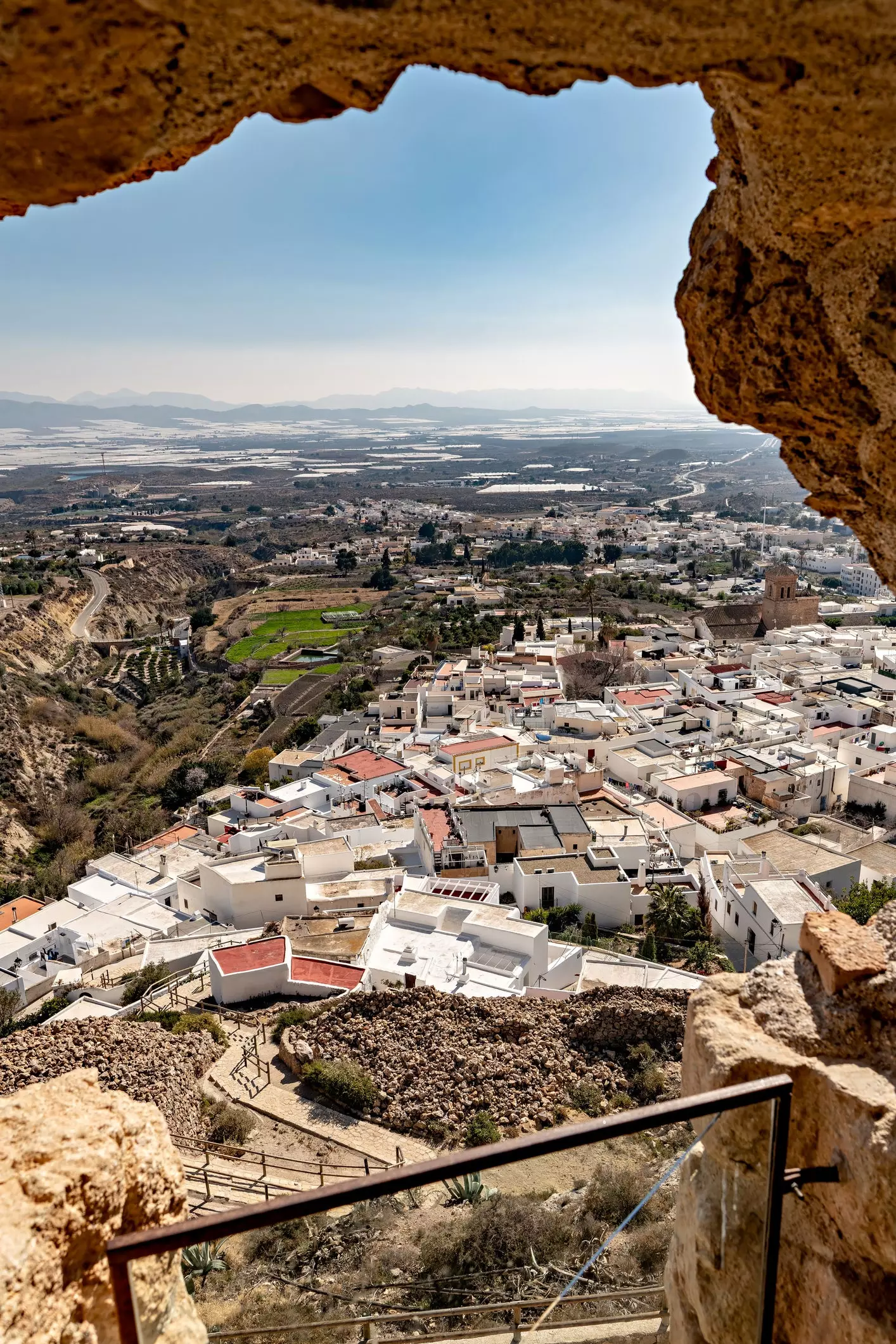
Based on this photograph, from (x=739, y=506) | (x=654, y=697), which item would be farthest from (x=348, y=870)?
(x=739, y=506)

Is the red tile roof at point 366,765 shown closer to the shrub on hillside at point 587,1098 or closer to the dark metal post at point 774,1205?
the shrub on hillside at point 587,1098

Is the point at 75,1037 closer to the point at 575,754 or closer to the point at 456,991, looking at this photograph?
the point at 456,991

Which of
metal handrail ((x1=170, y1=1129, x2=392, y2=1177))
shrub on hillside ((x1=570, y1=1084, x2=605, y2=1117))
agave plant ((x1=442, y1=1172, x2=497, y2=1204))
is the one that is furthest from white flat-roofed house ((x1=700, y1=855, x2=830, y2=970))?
metal handrail ((x1=170, y1=1129, x2=392, y2=1177))

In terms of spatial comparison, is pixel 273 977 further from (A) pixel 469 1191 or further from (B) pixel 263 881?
(A) pixel 469 1191

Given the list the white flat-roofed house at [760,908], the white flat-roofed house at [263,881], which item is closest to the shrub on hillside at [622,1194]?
the white flat-roofed house at [760,908]

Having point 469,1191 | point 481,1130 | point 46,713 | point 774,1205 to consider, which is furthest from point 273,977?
point 46,713
